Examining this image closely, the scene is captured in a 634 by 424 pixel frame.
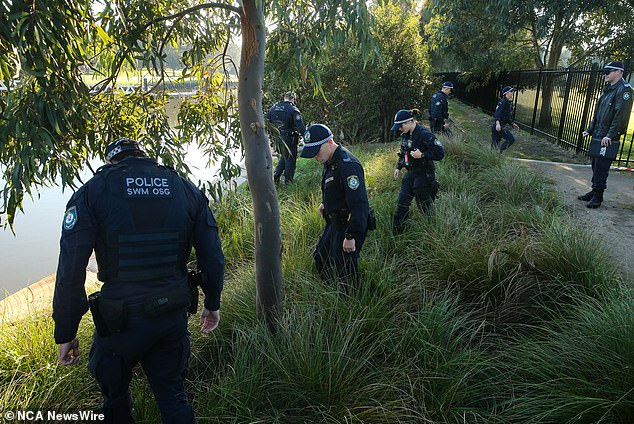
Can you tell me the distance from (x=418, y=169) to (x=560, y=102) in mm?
8019

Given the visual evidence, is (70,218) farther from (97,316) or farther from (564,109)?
(564,109)

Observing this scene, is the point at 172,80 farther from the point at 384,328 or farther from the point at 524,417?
the point at 524,417

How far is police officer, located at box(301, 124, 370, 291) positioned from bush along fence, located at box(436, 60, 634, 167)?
592 cm

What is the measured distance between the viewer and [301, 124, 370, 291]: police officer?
353 cm

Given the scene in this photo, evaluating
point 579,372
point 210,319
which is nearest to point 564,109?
point 579,372

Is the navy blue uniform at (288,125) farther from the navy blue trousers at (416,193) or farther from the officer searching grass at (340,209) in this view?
the officer searching grass at (340,209)

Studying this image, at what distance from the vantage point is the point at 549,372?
8.22ft

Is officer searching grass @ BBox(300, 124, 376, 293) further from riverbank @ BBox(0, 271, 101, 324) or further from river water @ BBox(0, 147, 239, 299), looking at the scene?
riverbank @ BBox(0, 271, 101, 324)

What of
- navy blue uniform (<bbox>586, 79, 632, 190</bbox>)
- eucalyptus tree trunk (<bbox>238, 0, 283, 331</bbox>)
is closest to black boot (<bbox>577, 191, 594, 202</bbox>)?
navy blue uniform (<bbox>586, 79, 632, 190</bbox>)

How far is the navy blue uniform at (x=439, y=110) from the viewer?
9.62 m

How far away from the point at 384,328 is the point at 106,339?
169 centimetres

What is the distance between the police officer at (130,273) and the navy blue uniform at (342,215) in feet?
4.71

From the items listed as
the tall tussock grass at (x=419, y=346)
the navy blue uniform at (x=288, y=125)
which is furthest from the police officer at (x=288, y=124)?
the tall tussock grass at (x=419, y=346)

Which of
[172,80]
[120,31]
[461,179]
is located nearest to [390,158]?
[461,179]
